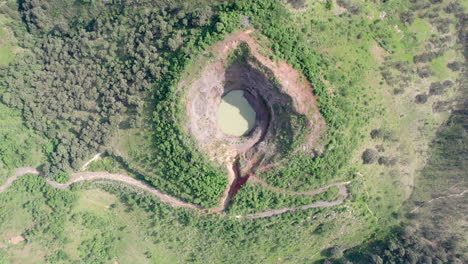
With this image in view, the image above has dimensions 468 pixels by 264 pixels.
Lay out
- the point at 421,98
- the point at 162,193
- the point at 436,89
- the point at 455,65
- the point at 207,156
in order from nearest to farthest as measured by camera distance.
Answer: the point at 207,156 < the point at 421,98 < the point at 436,89 < the point at 455,65 < the point at 162,193

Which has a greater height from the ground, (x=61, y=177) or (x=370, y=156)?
(x=370, y=156)

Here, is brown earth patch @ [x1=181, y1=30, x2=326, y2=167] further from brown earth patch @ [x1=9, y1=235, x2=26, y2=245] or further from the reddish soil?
brown earth patch @ [x1=9, y1=235, x2=26, y2=245]

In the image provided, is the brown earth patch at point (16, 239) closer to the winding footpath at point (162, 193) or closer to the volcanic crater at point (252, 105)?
the winding footpath at point (162, 193)

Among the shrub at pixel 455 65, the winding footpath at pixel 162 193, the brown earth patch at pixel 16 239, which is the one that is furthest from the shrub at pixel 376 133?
the brown earth patch at pixel 16 239

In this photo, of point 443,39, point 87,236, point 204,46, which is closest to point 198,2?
point 204,46

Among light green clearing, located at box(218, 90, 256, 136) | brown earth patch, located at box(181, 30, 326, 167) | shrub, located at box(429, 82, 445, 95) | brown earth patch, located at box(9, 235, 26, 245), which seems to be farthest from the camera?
brown earth patch, located at box(9, 235, 26, 245)

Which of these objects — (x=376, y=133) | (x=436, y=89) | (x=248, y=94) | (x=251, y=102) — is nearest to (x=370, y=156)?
(x=376, y=133)

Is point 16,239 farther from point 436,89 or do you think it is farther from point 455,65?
point 455,65

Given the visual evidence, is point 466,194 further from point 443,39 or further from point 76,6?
point 76,6

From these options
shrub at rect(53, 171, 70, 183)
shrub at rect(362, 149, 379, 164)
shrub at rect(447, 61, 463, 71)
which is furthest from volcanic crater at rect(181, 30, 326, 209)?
shrub at rect(447, 61, 463, 71)
